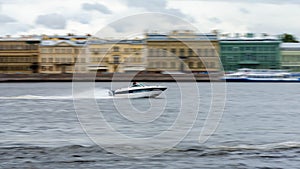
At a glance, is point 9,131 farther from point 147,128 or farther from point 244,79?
point 244,79

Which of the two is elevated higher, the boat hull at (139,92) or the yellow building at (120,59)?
the yellow building at (120,59)

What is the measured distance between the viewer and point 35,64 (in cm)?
8375

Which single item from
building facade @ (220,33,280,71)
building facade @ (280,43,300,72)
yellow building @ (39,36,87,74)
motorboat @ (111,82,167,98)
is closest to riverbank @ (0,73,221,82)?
yellow building @ (39,36,87,74)

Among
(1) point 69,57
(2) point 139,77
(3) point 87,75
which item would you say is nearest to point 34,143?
(3) point 87,75

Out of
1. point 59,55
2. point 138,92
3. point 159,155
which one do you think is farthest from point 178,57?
point 159,155

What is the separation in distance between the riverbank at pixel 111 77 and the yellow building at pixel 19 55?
5708 millimetres

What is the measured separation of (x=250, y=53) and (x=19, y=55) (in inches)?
1076

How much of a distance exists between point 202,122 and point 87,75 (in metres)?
37.3

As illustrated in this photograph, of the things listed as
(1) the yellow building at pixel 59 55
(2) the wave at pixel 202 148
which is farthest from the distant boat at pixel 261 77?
(2) the wave at pixel 202 148

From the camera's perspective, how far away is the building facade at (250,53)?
82250 millimetres

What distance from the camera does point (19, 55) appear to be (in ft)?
277

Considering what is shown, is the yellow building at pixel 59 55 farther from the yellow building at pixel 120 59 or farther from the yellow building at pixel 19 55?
the yellow building at pixel 120 59

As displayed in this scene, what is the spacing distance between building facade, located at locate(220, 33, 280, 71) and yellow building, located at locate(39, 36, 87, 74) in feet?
55.4

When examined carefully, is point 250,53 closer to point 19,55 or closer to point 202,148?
point 19,55
